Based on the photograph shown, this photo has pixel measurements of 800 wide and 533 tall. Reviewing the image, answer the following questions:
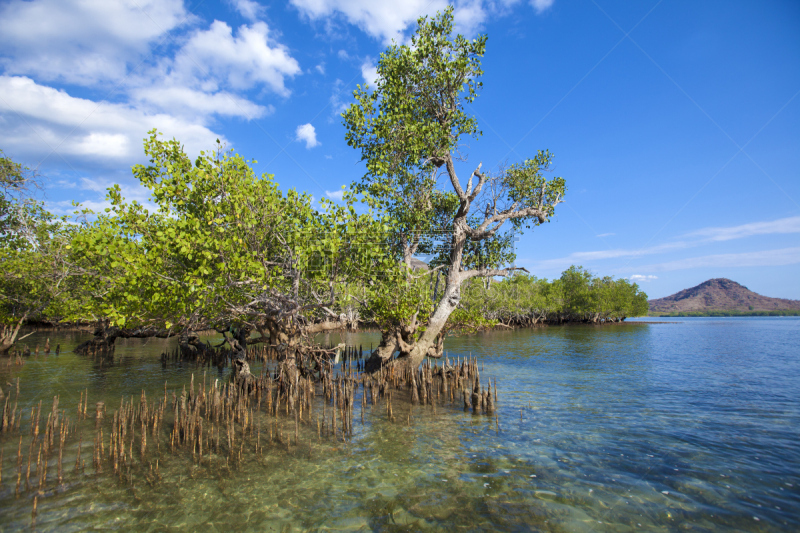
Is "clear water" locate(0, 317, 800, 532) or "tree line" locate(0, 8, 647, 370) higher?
"tree line" locate(0, 8, 647, 370)

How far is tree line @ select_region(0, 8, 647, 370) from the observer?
11500 mm

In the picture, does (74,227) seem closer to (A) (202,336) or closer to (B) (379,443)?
(A) (202,336)

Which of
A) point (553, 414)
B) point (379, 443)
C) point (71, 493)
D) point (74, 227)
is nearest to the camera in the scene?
point (71, 493)

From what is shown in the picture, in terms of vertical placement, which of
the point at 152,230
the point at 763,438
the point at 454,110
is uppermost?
the point at 454,110

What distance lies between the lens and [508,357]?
27078 millimetres

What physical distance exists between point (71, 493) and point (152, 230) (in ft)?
26.6

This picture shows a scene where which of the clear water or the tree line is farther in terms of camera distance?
the tree line

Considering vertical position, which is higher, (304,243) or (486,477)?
(304,243)

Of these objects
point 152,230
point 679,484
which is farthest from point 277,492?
point 152,230

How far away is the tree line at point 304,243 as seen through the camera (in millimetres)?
11500

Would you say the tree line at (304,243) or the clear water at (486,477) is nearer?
the clear water at (486,477)

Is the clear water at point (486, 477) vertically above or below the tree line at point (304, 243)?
below

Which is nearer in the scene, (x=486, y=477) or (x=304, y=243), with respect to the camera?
(x=486, y=477)

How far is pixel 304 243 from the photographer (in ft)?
39.7
